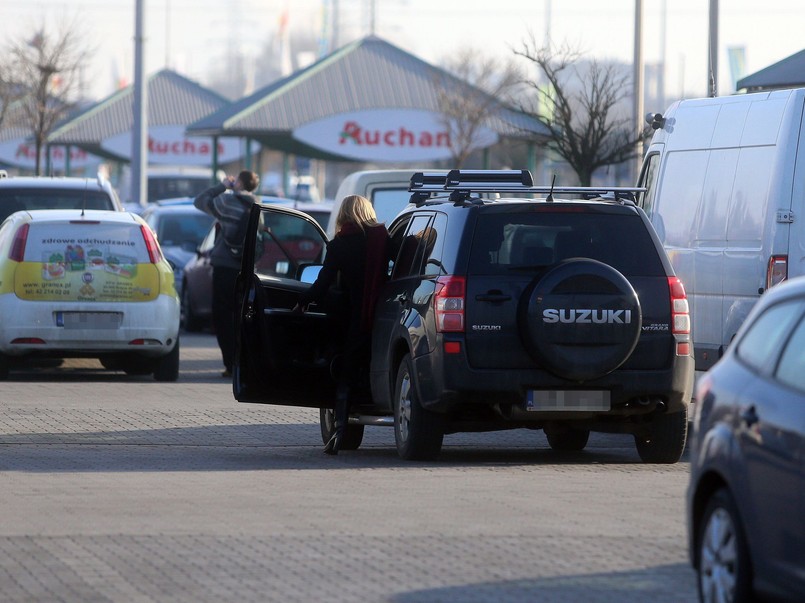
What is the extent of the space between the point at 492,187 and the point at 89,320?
6241 millimetres

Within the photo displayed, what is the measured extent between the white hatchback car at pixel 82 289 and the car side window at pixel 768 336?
1103 cm

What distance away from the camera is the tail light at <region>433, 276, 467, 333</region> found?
10859 millimetres

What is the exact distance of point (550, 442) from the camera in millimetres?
12922

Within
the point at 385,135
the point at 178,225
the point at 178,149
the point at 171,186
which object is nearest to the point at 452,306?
the point at 178,225

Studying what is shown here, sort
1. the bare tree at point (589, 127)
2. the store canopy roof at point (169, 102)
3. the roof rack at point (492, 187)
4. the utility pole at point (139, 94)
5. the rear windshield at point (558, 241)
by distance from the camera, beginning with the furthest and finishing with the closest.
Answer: the store canopy roof at point (169, 102) → the utility pole at point (139, 94) → the bare tree at point (589, 127) → the roof rack at point (492, 187) → the rear windshield at point (558, 241)

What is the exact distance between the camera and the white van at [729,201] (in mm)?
12000

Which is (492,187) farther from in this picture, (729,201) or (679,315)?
(729,201)

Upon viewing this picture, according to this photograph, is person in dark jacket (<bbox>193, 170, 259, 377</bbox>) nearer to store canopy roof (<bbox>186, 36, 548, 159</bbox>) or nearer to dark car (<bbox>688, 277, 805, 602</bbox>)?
dark car (<bbox>688, 277, 805, 602</bbox>)

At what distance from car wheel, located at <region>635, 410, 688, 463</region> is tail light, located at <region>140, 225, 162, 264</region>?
707 centimetres

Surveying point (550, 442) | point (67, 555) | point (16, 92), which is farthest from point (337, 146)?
point (67, 555)

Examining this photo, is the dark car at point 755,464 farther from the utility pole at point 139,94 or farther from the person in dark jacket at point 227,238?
the utility pole at point 139,94

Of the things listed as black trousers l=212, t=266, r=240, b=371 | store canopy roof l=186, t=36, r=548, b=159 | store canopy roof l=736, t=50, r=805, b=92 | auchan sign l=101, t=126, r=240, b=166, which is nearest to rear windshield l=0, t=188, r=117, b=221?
black trousers l=212, t=266, r=240, b=371

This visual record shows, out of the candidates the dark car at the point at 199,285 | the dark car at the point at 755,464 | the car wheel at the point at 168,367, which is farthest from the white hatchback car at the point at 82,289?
the dark car at the point at 755,464

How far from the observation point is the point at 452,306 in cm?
1087
